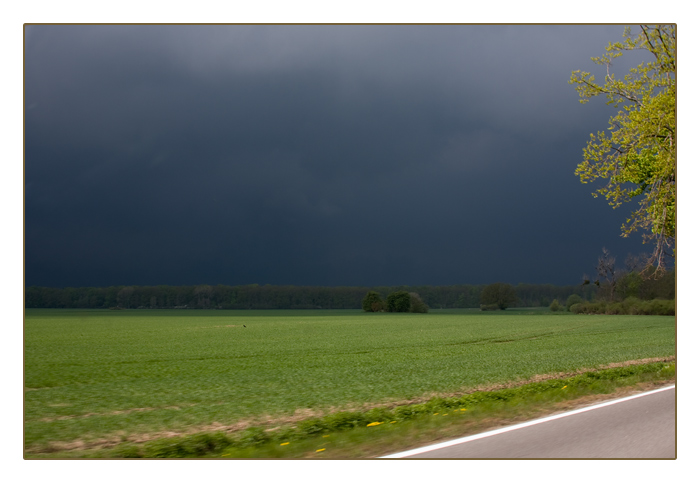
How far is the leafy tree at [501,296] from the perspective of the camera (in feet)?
152

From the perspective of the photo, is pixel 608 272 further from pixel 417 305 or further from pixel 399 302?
pixel 399 302

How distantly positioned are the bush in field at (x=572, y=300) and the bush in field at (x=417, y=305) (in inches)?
1257

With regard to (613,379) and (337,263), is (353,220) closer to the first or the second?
(337,263)

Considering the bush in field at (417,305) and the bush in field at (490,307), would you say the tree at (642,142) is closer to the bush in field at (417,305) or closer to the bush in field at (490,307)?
the bush in field at (417,305)

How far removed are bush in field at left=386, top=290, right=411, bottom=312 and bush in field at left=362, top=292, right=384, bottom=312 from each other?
571 mm

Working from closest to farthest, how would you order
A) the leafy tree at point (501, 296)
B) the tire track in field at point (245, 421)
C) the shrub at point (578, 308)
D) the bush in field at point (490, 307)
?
the tire track in field at point (245, 421)
the bush in field at point (490, 307)
the leafy tree at point (501, 296)
the shrub at point (578, 308)

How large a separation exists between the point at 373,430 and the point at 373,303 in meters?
25.1

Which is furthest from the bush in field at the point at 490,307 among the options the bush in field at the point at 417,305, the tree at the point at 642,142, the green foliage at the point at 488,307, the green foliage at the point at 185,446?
the green foliage at the point at 185,446

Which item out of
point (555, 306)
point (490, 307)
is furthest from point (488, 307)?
point (555, 306)

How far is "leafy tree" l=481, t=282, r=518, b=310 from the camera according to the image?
152 feet

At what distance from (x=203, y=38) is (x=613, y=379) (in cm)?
1193

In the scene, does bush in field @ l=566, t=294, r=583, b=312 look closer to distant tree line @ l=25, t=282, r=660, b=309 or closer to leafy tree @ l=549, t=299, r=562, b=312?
leafy tree @ l=549, t=299, r=562, b=312

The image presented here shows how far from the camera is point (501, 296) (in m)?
51.0
